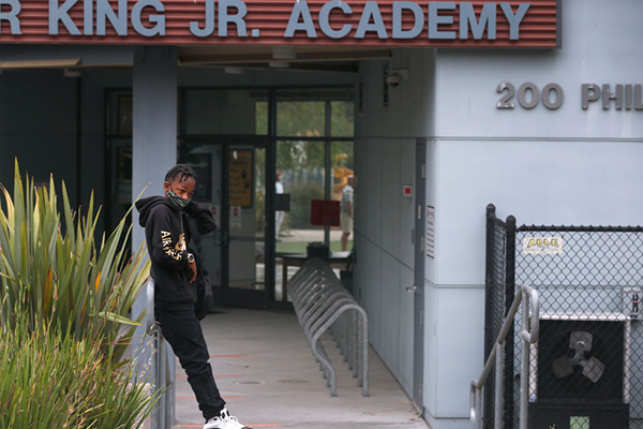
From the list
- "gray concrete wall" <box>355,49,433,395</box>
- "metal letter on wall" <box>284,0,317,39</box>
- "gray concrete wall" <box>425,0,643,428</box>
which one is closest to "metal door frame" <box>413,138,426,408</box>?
"gray concrete wall" <box>355,49,433,395</box>

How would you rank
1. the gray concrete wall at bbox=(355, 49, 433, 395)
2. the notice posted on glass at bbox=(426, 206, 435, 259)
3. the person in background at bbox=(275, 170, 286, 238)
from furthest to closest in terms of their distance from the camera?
the person in background at bbox=(275, 170, 286, 238), the gray concrete wall at bbox=(355, 49, 433, 395), the notice posted on glass at bbox=(426, 206, 435, 259)

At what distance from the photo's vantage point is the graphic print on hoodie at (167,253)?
5.82 m

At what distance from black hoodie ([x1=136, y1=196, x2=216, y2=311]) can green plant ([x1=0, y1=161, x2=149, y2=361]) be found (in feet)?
0.88

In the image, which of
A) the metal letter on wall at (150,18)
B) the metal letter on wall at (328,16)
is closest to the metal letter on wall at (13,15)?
the metal letter on wall at (150,18)

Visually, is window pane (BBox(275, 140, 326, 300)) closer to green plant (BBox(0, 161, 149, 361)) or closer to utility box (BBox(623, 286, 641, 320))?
utility box (BBox(623, 286, 641, 320))

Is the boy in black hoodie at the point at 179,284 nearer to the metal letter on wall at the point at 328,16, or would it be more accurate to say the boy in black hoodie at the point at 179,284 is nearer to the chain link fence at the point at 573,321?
the metal letter on wall at the point at 328,16

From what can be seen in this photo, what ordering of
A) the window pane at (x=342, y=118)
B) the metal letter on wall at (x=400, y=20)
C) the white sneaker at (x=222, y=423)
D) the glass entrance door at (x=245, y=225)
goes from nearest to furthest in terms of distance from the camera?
the white sneaker at (x=222, y=423)
the metal letter on wall at (x=400, y=20)
the window pane at (x=342, y=118)
the glass entrance door at (x=245, y=225)

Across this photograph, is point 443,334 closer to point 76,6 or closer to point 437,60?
point 437,60

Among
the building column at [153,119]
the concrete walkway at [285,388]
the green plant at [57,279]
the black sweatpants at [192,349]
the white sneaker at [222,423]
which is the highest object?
the building column at [153,119]

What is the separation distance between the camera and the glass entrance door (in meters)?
12.9

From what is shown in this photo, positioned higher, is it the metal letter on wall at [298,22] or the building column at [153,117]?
the metal letter on wall at [298,22]

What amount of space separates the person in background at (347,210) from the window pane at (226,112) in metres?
1.39

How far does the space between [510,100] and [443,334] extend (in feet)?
5.93

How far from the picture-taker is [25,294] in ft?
17.5
